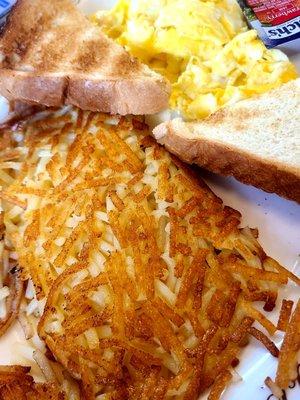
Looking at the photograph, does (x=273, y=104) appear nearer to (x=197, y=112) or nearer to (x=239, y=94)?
(x=239, y=94)

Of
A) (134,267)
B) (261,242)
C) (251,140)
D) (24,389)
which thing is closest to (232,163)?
(251,140)

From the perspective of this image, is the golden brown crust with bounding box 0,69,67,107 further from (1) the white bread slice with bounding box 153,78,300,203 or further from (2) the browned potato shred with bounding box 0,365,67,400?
(2) the browned potato shred with bounding box 0,365,67,400

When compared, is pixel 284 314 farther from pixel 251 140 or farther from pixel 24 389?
pixel 24 389

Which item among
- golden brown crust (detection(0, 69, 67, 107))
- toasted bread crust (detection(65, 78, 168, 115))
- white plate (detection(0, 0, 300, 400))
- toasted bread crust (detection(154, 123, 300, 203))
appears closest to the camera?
white plate (detection(0, 0, 300, 400))

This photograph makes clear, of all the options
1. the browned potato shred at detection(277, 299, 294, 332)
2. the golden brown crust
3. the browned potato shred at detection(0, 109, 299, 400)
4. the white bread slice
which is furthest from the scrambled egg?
the browned potato shred at detection(277, 299, 294, 332)

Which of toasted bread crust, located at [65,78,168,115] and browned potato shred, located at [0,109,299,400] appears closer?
browned potato shred, located at [0,109,299,400]

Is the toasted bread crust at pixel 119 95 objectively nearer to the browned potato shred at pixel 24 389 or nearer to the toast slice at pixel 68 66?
the toast slice at pixel 68 66

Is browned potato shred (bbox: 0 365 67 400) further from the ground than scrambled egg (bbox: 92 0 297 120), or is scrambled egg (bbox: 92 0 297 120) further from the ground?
scrambled egg (bbox: 92 0 297 120)

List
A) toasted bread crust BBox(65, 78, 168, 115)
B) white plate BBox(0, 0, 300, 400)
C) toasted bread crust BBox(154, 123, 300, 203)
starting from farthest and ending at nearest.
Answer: toasted bread crust BBox(65, 78, 168, 115)
toasted bread crust BBox(154, 123, 300, 203)
white plate BBox(0, 0, 300, 400)
